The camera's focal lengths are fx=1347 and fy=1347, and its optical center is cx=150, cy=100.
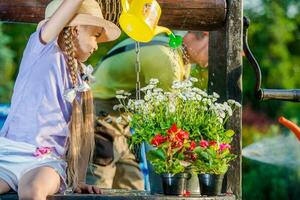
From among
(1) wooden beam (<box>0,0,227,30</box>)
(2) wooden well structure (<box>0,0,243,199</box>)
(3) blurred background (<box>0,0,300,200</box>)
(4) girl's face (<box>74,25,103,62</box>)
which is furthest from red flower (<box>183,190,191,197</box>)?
(3) blurred background (<box>0,0,300,200</box>)

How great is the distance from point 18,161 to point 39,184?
0.22m

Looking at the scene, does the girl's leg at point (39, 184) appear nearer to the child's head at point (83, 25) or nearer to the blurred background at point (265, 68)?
the child's head at point (83, 25)

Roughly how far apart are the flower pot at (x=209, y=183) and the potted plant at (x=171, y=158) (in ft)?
→ 0.26

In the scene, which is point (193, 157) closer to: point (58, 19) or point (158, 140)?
point (158, 140)

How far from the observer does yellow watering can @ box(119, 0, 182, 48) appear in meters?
6.57

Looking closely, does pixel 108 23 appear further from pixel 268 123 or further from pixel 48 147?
pixel 268 123

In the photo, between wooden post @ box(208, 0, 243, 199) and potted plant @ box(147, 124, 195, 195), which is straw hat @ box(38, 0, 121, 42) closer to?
wooden post @ box(208, 0, 243, 199)

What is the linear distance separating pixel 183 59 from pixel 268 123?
269 inches

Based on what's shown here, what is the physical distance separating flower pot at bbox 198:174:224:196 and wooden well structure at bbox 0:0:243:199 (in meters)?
0.51

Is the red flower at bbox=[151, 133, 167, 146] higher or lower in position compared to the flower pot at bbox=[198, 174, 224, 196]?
A: higher

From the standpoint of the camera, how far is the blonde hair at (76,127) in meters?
6.57

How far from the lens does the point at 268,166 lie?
1408 cm

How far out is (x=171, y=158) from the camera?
6.31 metres

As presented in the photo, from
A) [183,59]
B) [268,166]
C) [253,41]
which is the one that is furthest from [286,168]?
[183,59]
